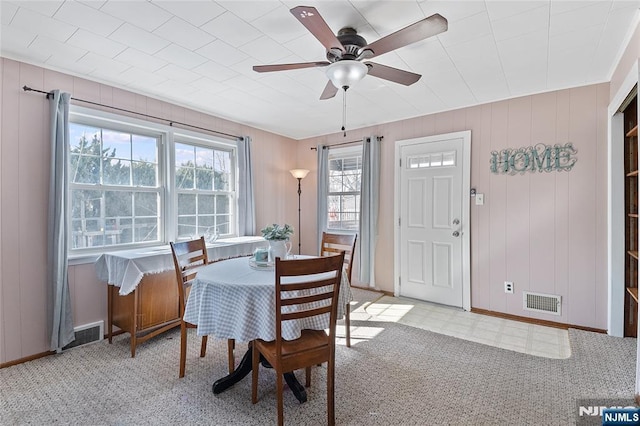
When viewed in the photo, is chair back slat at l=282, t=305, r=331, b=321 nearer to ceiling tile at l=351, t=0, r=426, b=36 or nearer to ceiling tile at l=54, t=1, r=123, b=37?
ceiling tile at l=351, t=0, r=426, b=36

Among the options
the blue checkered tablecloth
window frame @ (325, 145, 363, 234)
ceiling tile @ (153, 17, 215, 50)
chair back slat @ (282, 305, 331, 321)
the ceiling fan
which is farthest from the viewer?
window frame @ (325, 145, 363, 234)

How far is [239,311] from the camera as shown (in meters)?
1.81

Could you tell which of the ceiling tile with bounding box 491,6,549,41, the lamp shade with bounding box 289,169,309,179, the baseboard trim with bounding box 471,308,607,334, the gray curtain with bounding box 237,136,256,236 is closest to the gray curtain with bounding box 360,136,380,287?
the lamp shade with bounding box 289,169,309,179

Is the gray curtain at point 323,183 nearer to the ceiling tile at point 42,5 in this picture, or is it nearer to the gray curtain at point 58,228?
the gray curtain at point 58,228

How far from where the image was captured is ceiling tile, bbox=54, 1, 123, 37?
6.13 ft

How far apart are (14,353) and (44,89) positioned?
218 centimetres

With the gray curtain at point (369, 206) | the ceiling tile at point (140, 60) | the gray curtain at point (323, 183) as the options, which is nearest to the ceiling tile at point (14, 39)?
the ceiling tile at point (140, 60)

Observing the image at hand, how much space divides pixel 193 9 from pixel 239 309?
1.84 metres

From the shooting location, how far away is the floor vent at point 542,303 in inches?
124

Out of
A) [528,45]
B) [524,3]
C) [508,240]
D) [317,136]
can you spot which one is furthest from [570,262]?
[317,136]

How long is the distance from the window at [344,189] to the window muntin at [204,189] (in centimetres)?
156

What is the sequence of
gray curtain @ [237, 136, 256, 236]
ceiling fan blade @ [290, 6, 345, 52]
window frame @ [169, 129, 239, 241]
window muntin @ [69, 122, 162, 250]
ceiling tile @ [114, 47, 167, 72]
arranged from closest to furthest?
ceiling fan blade @ [290, 6, 345, 52] → ceiling tile @ [114, 47, 167, 72] → window muntin @ [69, 122, 162, 250] → window frame @ [169, 129, 239, 241] → gray curtain @ [237, 136, 256, 236]

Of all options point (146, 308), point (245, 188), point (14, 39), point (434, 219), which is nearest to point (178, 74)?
point (14, 39)

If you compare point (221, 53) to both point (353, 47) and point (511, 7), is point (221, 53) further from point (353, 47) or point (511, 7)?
point (511, 7)
